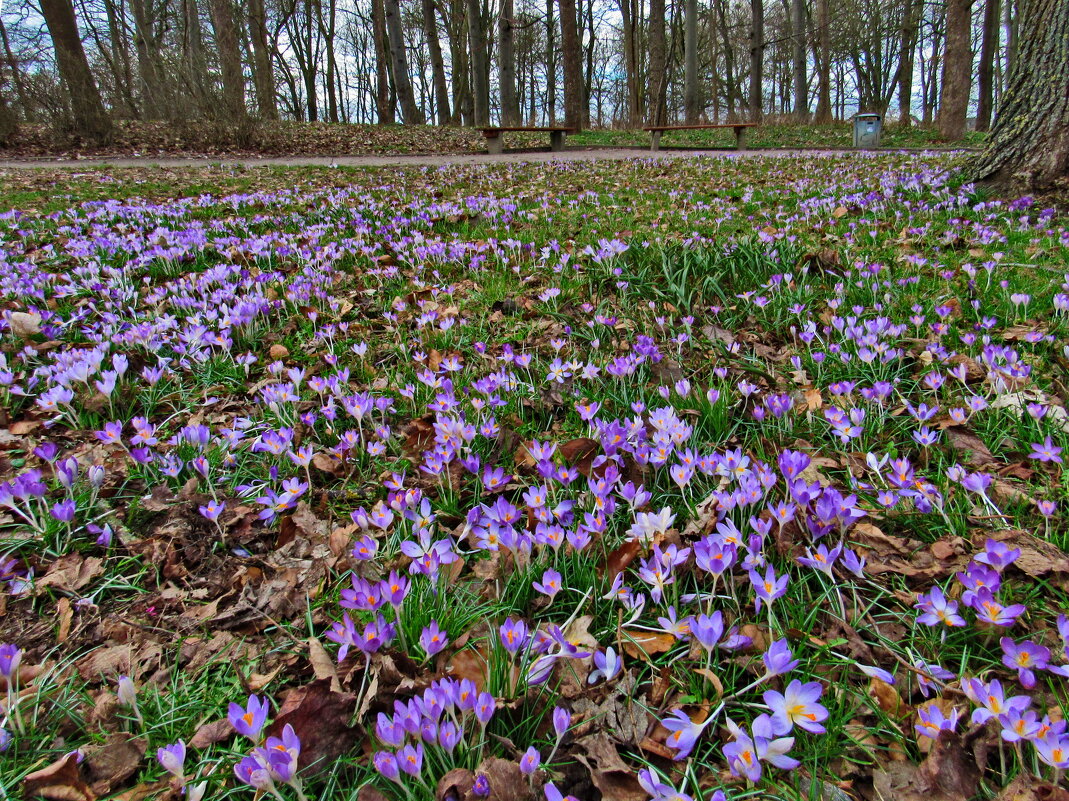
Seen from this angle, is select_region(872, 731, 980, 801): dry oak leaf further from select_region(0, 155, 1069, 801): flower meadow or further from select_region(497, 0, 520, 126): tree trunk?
select_region(497, 0, 520, 126): tree trunk

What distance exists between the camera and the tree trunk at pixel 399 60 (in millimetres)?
19922

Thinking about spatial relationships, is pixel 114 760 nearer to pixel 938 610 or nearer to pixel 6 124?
pixel 938 610

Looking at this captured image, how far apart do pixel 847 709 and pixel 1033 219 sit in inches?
187

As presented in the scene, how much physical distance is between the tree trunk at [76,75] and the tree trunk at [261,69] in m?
3.64

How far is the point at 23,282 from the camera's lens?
11.0ft

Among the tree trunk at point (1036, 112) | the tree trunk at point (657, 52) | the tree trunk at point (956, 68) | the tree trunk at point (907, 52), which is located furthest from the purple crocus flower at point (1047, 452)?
the tree trunk at point (907, 52)

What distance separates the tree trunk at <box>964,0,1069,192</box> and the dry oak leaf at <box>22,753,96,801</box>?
632cm

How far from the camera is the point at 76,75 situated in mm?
12336

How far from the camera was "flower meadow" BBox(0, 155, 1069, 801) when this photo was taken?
1043mm

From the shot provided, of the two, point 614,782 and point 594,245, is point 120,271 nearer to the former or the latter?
point 594,245

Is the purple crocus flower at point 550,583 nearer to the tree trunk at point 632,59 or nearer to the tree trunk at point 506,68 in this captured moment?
the tree trunk at point 506,68

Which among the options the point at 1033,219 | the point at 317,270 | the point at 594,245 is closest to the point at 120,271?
the point at 317,270

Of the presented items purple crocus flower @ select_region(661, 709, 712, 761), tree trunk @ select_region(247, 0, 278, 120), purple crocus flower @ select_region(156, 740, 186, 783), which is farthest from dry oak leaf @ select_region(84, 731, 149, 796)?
tree trunk @ select_region(247, 0, 278, 120)

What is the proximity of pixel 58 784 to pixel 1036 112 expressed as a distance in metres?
6.50
